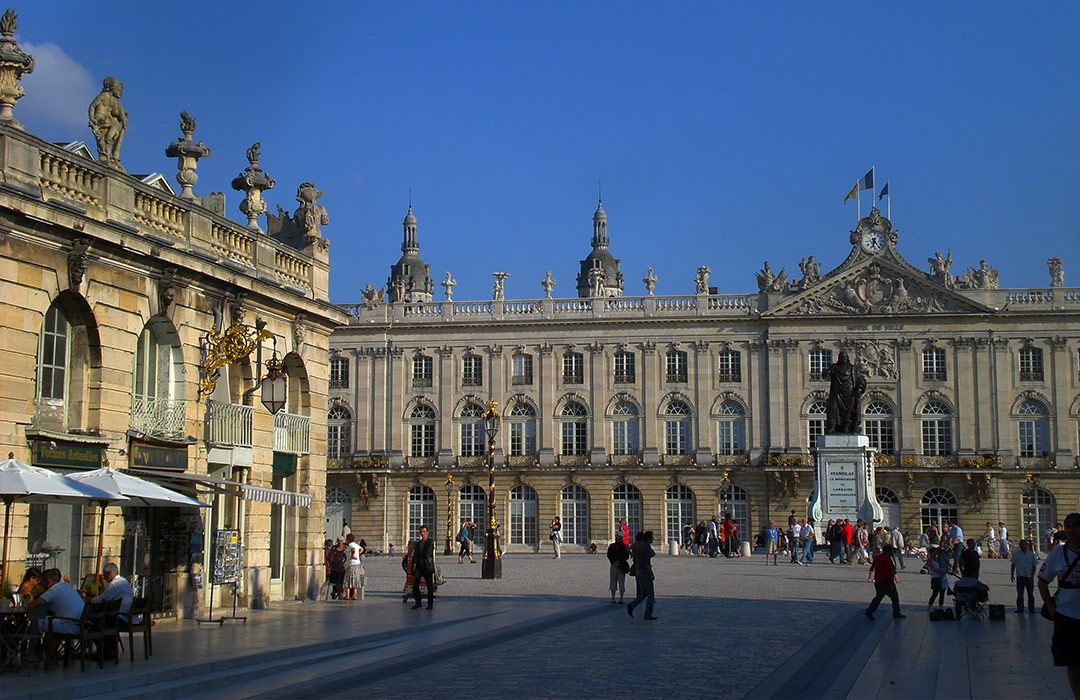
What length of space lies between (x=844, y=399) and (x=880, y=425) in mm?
28484

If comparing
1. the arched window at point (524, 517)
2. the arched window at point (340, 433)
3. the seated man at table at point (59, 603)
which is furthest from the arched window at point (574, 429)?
the seated man at table at point (59, 603)

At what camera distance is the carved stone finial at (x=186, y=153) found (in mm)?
23922

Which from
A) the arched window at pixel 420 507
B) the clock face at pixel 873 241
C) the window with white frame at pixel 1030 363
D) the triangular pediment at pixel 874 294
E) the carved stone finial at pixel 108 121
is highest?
the clock face at pixel 873 241

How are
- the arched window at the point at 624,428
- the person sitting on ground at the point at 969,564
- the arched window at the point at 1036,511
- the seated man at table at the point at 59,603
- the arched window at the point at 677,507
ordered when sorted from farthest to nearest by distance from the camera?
the arched window at the point at 624,428 → the arched window at the point at 677,507 → the arched window at the point at 1036,511 → the person sitting on ground at the point at 969,564 → the seated man at table at the point at 59,603

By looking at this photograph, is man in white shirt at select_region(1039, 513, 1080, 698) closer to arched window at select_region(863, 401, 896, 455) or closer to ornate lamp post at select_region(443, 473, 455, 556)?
ornate lamp post at select_region(443, 473, 455, 556)

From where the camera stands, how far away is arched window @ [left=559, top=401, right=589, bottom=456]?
7612 cm

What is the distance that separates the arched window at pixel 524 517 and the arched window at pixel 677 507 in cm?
728

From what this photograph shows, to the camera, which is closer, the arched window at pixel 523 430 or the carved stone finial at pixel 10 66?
the carved stone finial at pixel 10 66

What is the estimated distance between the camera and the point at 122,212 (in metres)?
20.7

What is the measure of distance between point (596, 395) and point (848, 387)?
30.6 metres

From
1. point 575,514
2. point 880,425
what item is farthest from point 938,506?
point 575,514

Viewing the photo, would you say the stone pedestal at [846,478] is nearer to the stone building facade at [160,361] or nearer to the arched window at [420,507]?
the stone building facade at [160,361]

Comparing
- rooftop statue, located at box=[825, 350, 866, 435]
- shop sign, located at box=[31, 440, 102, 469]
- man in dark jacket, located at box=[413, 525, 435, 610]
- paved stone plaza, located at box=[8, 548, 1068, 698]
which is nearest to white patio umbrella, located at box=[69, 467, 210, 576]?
shop sign, located at box=[31, 440, 102, 469]

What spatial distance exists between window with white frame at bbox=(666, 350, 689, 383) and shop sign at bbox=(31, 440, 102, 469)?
189 ft
